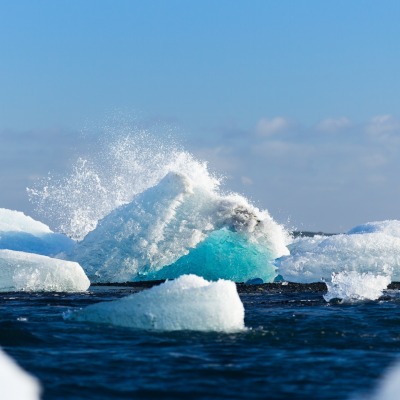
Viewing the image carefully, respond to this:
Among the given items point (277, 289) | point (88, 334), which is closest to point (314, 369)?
point (88, 334)

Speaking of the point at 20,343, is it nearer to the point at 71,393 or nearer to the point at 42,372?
the point at 42,372

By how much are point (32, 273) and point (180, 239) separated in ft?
19.4

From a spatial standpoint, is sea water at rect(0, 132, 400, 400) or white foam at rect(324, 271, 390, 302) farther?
white foam at rect(324, 271, 390, 302)

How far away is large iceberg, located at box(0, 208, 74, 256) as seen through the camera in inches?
1156

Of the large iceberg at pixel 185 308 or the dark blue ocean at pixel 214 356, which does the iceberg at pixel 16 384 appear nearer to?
the dark blue ocean at pixel 214 356

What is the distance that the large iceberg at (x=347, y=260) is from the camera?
24375mm

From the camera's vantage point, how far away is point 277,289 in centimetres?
2381

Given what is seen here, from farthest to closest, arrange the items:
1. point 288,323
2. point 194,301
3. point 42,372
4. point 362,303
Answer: point 362,303 → point 288,323 → point 194,301 → point 42,372

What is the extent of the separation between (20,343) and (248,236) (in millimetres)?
15408

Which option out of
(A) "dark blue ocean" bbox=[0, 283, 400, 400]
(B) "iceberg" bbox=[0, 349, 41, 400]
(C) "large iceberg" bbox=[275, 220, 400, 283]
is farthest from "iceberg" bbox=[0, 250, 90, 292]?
(B) "iceberg" bbox=[0, 349, 41, 400]

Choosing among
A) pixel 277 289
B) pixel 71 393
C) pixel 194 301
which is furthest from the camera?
pixel 277 289

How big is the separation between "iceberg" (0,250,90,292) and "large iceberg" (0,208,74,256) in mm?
6307

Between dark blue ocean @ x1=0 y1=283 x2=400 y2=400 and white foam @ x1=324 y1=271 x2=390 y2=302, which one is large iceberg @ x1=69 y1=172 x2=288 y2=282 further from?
dark blue ocean @ x1=0 y1=283 x2=400 y2=400

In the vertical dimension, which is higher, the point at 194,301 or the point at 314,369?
the point at 194,301
